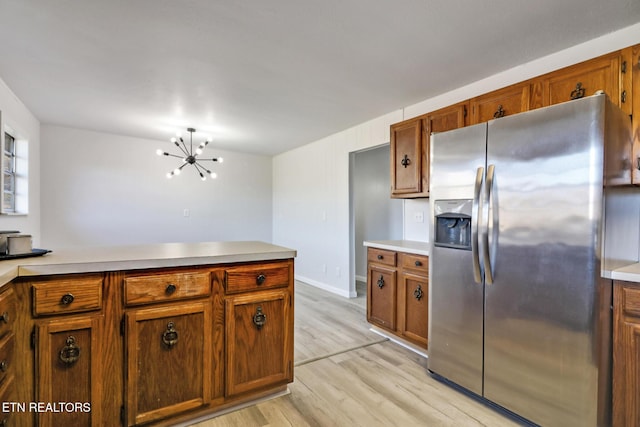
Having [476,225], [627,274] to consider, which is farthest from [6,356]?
[627,274]

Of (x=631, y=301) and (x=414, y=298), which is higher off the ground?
(x=631, y=301)

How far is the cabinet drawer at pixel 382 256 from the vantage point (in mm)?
2822

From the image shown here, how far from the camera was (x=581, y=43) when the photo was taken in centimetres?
210

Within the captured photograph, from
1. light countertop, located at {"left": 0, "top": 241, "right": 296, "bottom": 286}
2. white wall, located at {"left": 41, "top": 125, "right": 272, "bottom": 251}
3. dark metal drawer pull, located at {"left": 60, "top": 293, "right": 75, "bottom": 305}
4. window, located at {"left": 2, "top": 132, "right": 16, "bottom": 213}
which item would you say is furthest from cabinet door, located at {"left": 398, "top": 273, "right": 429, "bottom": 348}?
window, located at {"left": 2, "top": 132, "right": 16, "bottom": 213}

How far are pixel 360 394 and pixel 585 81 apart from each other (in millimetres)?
2525

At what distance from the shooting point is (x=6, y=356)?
121 cm

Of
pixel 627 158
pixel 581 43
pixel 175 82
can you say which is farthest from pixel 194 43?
pixel 627 158

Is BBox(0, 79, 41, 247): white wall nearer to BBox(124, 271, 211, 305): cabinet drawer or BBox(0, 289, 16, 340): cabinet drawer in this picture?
BBox(0, 289, 16, 340): cabinet drawer

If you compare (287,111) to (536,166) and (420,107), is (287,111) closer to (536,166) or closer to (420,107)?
(420,107)

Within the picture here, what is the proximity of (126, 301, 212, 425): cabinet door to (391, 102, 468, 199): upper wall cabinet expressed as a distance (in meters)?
2.14

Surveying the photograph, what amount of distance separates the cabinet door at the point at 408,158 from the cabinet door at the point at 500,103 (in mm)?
507

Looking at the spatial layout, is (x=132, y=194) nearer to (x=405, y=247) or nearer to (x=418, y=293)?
(x=405, y=247)

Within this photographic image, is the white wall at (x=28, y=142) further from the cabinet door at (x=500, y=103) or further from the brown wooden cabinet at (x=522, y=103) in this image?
the cabinet door at (x=500, y=103)

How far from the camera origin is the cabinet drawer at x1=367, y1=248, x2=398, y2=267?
2.82 m
